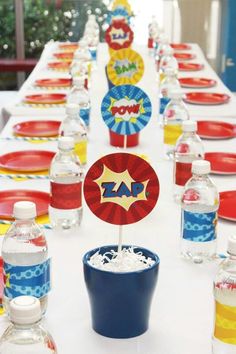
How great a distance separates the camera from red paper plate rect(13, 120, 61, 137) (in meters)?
3.17

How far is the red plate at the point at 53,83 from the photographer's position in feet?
14.3

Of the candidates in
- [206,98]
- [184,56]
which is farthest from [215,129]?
[184,56]

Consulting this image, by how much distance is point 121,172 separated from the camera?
1.58 meters

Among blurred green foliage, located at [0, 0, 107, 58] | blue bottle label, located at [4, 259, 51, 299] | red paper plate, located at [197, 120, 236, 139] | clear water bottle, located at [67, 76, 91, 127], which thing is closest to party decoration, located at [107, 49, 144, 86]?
clear water bottle, located at [67, 76, 91, 127]

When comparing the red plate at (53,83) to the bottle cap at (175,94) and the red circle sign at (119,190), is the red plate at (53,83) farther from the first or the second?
the red circle sign at (119,190)

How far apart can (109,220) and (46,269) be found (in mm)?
164

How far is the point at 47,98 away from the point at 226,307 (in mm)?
2779

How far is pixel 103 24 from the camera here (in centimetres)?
768

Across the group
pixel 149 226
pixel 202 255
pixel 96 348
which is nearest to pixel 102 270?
pixel 96 348

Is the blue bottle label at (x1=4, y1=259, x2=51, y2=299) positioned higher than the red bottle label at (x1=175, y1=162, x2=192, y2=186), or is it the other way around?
the blue bottle label at (x1=4, y1=259, x2=51, y2=299)

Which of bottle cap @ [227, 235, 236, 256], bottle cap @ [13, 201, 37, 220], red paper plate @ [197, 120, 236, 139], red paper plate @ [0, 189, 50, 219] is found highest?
bottle cap @ [227, 235, 236, 256]

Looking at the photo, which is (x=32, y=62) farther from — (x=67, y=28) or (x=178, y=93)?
(x=178, y=93)

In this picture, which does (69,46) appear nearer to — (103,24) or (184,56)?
(184,56)

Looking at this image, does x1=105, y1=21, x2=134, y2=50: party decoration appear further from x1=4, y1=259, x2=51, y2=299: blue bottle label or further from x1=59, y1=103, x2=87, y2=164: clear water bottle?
x1=4, y1=259, x2=51, y2=299: blue bottle label
